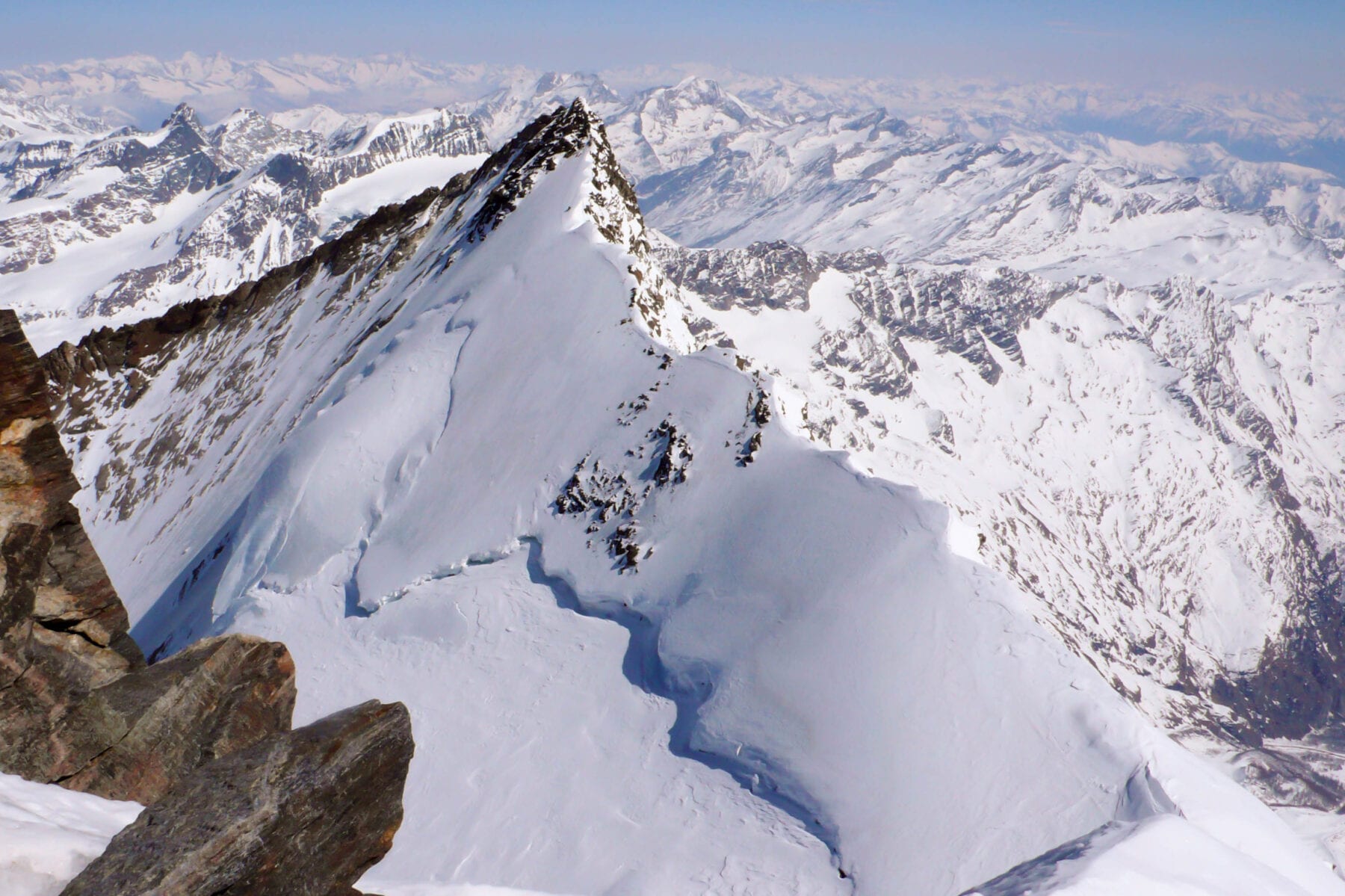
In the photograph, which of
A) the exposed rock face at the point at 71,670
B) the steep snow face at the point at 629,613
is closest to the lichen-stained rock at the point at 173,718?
the exposed rock face at the point at 71,670

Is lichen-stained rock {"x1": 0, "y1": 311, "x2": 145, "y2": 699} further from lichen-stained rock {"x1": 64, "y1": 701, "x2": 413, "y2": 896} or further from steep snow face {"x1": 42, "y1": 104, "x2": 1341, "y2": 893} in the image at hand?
steep snow face {"x1": 42, "y1": 104, "x2": 1341, "y2": 893}

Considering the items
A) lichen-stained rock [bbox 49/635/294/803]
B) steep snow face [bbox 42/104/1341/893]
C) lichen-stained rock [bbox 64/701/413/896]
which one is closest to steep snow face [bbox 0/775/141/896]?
lichen-stained rock [bbox 64/701/413/896]

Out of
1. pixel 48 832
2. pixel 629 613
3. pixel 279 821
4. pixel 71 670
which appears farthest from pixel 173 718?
pixel 629 613

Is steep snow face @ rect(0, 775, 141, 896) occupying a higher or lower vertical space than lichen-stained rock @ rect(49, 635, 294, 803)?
higher

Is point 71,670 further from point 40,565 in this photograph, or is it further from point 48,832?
point 48,832

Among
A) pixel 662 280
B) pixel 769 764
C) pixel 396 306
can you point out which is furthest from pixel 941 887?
pixel 396 306

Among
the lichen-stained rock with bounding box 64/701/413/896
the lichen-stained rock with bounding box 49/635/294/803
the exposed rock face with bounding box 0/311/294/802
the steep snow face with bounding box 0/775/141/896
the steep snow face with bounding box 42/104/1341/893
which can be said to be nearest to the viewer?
the steep snow face with bounding box 0/775/141/896

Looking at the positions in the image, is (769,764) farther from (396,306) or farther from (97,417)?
(97,417)

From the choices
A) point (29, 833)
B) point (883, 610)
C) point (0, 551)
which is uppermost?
point (0, 551)

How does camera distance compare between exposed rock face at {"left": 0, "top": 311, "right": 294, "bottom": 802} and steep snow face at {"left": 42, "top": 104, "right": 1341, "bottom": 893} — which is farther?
steep snow face at {"left": 42, "top": 104, "right": 1341, "bottom": 893}
